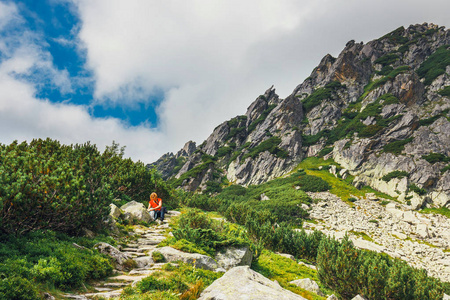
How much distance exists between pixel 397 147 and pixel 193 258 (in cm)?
7513

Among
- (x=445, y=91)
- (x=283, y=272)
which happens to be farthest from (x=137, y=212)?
(x=445, y=91)

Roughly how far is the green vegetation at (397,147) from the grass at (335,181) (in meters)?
12.9

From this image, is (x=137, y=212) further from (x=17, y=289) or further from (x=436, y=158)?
(x=436, y=158)

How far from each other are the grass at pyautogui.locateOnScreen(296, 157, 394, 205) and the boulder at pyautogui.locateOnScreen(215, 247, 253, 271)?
1895 inches

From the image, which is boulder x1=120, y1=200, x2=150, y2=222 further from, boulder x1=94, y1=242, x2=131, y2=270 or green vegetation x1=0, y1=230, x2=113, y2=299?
green vegetation x1=0, y1=230, x2=113, y2=299

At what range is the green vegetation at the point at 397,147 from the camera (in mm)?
62469

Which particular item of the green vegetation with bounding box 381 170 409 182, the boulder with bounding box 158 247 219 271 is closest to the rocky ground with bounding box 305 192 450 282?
the green vegetation with bounding box 381 170 409 182

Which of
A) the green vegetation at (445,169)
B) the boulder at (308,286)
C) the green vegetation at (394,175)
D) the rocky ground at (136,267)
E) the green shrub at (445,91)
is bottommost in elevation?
the boulder at (308,286)

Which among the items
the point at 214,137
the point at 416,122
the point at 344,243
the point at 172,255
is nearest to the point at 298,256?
the point at 344,243

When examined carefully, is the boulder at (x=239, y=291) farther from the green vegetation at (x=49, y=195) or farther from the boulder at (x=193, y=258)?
the green vegetation at (x=49, y=195)

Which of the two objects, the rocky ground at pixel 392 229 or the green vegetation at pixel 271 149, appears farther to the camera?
the green vegetation at pixel 271 149

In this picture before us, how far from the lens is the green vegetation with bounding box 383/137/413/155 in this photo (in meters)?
62.5

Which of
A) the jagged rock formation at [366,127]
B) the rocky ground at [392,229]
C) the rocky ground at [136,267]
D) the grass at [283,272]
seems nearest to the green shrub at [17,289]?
the rocky ground at [136,267]

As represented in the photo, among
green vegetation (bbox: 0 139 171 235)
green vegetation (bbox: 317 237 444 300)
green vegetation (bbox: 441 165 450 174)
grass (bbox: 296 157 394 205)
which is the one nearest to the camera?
green vegetation (bbox: 0 139 171 235)
